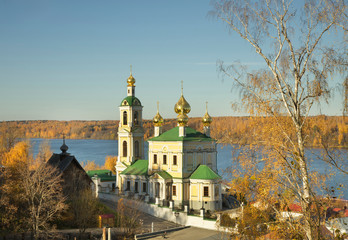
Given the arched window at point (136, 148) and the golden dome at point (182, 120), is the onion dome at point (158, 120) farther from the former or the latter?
the golden dome at point (182, 120)

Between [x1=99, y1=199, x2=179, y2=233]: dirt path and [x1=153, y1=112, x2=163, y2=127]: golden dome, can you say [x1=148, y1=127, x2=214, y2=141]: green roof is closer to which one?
[x1=153, y1=112, x2=163, y2=127]: golden dome

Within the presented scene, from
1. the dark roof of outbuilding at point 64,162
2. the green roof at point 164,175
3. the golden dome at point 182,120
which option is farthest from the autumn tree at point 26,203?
the golden dome at point 182,120

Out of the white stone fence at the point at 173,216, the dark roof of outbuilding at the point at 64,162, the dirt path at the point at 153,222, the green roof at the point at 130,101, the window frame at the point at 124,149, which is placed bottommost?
the dirt path at the point at 153,222

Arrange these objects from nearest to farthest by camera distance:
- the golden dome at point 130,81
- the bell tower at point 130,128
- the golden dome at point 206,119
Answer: the golden dome at point 206,119 < the bell tower at point 130,128 < the golden dome at point 130,81

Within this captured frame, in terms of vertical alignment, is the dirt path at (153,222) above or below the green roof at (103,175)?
below

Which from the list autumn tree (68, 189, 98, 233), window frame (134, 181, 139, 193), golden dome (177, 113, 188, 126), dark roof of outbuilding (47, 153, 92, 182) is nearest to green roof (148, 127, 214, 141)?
golden dome (177, 113, 188, 126)

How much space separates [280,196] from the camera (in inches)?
355

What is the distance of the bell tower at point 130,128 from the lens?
102 ft

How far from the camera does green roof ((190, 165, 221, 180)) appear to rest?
2511 centimetres

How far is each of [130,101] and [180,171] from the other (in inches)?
312

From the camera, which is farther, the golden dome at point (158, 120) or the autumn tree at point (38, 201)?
the golden dome at point (158, 120)

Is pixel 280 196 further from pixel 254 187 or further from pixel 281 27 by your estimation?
pixel 281 27

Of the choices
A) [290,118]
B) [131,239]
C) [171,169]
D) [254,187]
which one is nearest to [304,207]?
[254,187]

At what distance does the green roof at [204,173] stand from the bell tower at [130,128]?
6.87 meters
